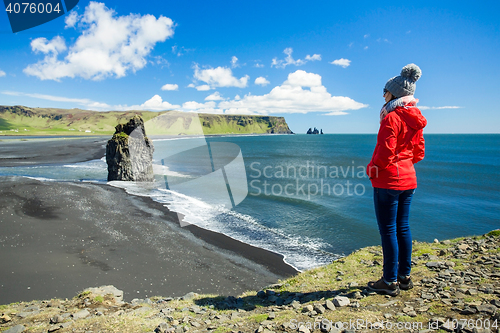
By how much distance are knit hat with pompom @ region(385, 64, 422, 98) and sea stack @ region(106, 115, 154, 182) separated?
26456 mm

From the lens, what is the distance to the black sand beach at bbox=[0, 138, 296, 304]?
8.20 metres

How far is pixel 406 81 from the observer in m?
3.91

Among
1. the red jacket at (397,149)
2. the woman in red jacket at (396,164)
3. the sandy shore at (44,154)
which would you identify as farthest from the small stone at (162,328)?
the sandy shore at (44,154)

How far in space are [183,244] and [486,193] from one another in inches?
1221

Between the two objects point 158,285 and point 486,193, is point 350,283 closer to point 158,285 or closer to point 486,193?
point 158,285

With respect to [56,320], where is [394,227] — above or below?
above

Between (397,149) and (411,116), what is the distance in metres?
0.52

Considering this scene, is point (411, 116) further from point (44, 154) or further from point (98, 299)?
point (44, 154)

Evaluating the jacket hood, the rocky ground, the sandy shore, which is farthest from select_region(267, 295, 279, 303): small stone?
the sandy shore

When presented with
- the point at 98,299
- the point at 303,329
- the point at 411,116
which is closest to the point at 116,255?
the point at 98,299

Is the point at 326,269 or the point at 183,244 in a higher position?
the point at 326,269

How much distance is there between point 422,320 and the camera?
3.37 meters

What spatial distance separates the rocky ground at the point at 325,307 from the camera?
3.42 m

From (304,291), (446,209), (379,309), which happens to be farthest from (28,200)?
(446,209)
